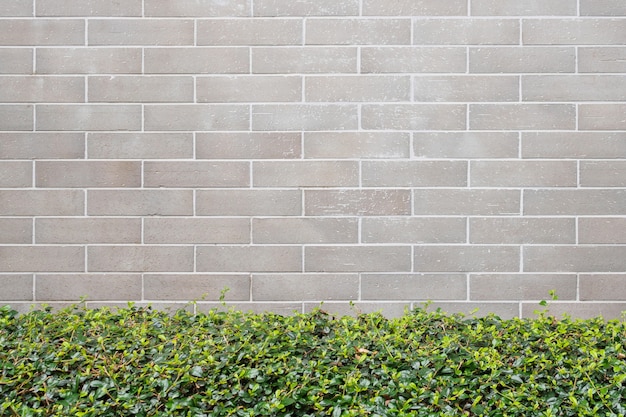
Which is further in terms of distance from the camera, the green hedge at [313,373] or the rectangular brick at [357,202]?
the rectangular brick at [357,202]

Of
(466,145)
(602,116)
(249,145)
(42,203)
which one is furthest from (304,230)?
(602,116)

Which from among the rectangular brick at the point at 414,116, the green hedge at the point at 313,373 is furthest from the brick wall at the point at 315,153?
the green hedge at the point at 313,373

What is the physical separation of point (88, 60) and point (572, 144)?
8.12 feet

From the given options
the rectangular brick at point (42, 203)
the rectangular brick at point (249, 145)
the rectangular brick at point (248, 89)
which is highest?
the rectangular brick at point (248, 89)

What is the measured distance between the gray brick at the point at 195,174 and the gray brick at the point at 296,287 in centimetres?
50

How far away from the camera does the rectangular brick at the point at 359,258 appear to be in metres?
3.15

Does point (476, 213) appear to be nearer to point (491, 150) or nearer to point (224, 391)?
point (491, 150)

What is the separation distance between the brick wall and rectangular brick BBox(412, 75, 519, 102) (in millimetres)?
10

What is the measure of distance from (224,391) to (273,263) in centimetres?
156

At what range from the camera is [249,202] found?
3152 mm

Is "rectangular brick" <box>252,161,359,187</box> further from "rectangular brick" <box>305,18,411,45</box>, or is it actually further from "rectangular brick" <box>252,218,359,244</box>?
"rectangular brick" <box>305,18,411,45</box>

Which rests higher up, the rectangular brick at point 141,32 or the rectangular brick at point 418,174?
the rectangular brick at point 141,32

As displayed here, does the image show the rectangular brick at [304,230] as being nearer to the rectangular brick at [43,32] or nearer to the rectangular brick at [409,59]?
the rectangular brick at [409,59]

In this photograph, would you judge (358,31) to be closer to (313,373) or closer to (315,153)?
(315,153)
